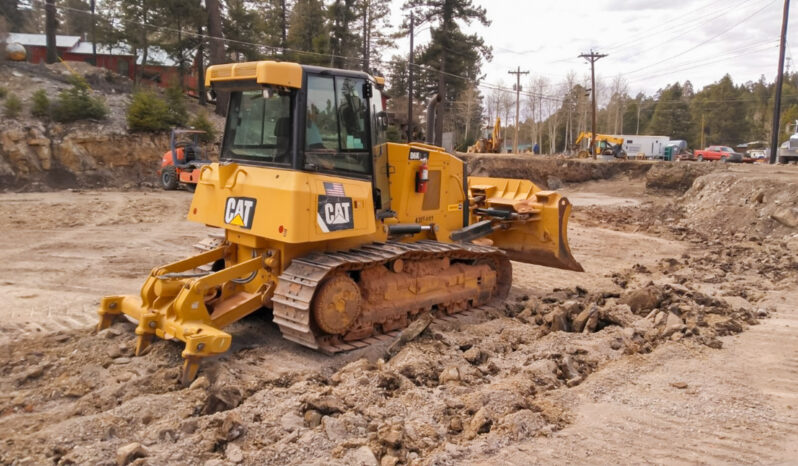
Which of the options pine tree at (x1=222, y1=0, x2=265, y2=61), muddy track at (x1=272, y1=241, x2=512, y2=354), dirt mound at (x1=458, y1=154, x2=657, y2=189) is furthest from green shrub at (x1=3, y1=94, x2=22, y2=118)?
dirt mound at (x1=458, y1=154, x2=657, y2=189)

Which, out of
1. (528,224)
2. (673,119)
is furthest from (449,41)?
(673,119)

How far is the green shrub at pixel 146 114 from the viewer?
67.8 ft

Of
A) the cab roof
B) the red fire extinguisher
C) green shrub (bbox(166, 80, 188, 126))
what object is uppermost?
green shrub (bbox(166, 80, 188, 126))

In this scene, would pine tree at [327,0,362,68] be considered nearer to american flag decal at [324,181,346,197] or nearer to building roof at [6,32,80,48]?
building roof at [6,32,80,48]

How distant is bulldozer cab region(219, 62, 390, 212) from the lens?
18.6ft

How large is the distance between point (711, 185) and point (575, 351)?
15.1 metres

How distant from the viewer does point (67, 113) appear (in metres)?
19.8

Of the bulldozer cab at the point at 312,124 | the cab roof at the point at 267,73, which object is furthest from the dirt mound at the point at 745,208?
the cab roof at the point at 267,73

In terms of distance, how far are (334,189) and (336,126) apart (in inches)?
27.8

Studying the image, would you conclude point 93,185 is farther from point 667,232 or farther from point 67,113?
point 667,232

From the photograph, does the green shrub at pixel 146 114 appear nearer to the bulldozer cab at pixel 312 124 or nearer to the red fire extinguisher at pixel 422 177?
the bulldozer cab at pixel 312 124

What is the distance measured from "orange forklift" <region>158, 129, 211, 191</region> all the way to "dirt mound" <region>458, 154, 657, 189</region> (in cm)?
1576

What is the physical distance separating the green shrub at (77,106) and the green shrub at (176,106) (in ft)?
7.48

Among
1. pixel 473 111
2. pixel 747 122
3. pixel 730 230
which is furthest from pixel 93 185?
pixel 747 122
